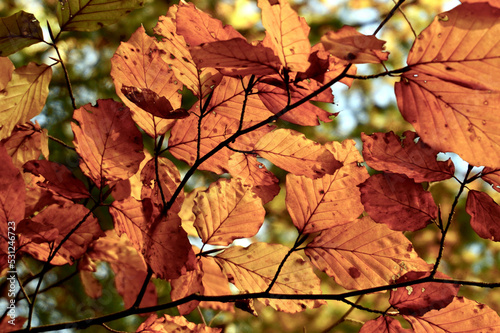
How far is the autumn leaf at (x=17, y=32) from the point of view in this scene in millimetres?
403

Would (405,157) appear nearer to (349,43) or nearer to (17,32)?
(349,43)

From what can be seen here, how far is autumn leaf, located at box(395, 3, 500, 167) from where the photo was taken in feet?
0.87

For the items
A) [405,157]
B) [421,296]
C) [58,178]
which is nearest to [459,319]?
[421,296]

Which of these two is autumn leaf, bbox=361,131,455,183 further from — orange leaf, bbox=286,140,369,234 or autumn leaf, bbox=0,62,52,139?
autumn leaf, bbox=0,62,52,139

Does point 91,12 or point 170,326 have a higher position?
point 91,12

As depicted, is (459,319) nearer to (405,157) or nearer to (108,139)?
(405,157)

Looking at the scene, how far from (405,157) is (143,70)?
25 cm

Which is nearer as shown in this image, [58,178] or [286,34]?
[286,34]

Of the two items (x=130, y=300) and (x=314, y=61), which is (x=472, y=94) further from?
(x=130, y=300)

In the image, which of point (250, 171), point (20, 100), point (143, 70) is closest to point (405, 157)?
point (250, 171)

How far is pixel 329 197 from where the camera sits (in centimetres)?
40

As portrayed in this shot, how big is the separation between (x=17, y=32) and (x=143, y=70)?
14 centimetres

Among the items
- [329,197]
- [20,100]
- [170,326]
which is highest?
[20,100]

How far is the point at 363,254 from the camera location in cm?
39
